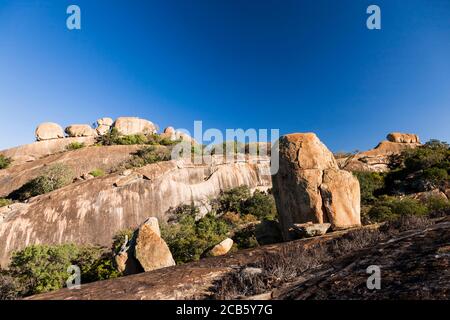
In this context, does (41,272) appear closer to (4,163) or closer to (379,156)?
(4,163)

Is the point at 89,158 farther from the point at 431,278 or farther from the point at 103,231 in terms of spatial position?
the point at 431,278

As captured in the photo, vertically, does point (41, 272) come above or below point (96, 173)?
below

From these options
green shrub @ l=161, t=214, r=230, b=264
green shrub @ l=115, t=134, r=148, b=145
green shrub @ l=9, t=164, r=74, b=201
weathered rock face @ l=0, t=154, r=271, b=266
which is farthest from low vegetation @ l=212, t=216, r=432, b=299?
green shrub @ l=115, t=134, r=148, b=145

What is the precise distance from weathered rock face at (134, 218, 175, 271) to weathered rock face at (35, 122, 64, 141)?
53483 millimetres

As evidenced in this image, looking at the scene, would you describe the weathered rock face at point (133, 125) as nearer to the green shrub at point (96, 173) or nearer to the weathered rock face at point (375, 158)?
the green shrub at point (96, 173)

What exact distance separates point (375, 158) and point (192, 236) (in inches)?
1323

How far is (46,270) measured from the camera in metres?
14.2

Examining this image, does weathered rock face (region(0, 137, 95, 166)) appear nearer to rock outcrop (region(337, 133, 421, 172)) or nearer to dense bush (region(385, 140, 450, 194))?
rock outcrop (region(337, 133, 421, 172))

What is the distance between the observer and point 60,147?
50.5 m

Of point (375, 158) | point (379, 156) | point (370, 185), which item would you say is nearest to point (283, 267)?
point (370, 185)

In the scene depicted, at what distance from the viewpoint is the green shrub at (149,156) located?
34938 millimetres

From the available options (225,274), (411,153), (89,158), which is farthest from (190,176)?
(411,153)

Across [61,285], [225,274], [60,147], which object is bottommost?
[61,285]
